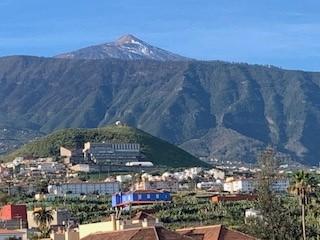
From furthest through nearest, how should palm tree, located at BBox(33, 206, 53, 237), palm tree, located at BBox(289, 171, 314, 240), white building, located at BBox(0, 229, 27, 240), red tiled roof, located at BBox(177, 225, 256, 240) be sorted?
1. palm tree, located at BBox(33, 206, 53, 237)
2. white building, located at BBox(0, 229, 27, 240)
3. palm tree, located at BBox(289, 171, 314, 240)
4. red tiled roof, located at BBox(177, 225, 256, 240)

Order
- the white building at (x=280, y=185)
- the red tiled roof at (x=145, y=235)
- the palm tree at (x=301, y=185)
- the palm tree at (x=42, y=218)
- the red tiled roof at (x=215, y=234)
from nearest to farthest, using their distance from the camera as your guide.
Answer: the red tiled roof at (x=145, y=235), the red tiled roof at (x=215, y=234), the palm tree at (x=301, y=185), the white building at (x=280, y=185), the palm tree at (x=42, y=218)

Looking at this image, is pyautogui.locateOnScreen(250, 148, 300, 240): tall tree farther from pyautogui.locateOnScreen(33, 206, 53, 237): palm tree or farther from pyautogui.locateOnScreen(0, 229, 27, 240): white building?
pyautogui.locateOnScreen(33, 206, 53, 237): palm tree

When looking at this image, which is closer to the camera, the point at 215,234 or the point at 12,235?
the point at 215,234

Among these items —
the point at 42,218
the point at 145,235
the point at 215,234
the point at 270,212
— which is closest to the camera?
the point at 145,235

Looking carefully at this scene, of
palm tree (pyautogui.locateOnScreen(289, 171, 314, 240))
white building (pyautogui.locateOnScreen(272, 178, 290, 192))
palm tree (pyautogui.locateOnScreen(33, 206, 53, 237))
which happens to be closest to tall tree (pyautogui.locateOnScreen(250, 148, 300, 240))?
palm tree (pyautogui.locateOnScreen(289, 171, 314, 240))

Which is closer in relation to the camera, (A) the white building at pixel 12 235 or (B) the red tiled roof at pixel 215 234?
(B) the red tiled roof at pixel 215 234

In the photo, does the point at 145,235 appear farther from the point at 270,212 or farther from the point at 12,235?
the point at 12,235

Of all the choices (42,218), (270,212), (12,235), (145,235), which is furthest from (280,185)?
(145,235)

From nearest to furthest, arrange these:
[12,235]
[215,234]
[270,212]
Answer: [215,234]
[270,212]
[12,235]

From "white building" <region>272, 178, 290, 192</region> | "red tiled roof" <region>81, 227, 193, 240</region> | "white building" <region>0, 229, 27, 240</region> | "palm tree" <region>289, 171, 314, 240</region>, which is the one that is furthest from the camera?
"white building" <region>272, 178, 290, 192</region>

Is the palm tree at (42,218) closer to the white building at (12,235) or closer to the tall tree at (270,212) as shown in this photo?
the white building at (12,235)

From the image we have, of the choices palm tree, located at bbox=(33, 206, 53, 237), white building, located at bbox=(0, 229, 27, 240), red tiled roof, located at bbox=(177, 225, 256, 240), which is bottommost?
palm tree, located at bbox=(33, 206, 53, 237)

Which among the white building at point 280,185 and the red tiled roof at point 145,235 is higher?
the red tiled roof at point 145,235

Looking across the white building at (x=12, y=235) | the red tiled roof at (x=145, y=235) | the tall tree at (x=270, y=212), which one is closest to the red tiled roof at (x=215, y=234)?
the red tiled roof at (x=145, y=235)
